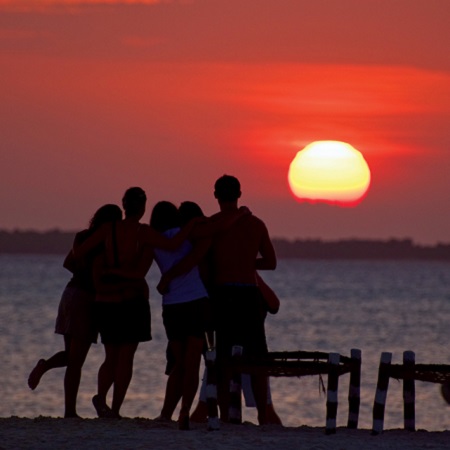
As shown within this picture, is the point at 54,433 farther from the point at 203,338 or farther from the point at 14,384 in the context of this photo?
the point at 14,384

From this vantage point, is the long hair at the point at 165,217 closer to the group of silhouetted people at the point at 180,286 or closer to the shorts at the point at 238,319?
the group of silhouetted people at the point at 180,286

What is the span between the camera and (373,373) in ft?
117

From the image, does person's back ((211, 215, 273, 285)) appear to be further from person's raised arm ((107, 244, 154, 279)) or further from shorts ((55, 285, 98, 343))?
shorts ((55, 285, 98, 343))

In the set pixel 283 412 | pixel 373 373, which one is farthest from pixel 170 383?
pixel 373 373

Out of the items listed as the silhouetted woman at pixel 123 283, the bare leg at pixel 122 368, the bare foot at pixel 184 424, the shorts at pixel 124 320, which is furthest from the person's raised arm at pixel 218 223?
the bare foot at pixel 184 424

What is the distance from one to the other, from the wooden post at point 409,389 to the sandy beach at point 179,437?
5.3 inches

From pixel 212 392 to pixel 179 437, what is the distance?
53 cm

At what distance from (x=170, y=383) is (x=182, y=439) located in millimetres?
1196

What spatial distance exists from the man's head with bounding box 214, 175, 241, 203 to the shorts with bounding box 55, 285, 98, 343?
155 cm

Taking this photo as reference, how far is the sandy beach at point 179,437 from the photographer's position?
1058 cm

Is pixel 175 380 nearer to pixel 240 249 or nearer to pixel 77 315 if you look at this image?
pixel 77 315

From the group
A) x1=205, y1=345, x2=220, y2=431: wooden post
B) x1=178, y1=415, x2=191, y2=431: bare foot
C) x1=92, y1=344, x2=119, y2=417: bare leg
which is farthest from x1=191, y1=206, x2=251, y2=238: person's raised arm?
x1=178, y1=415, x2=191, y2=431: bare foot

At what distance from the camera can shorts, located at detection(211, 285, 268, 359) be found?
459 inches

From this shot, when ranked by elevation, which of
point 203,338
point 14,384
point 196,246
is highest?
point 196,246
